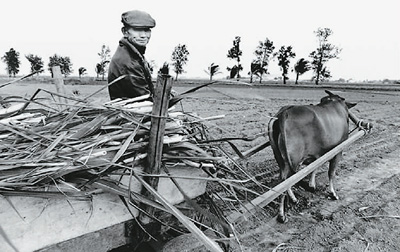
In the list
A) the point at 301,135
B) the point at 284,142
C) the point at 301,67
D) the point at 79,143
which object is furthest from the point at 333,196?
the point at 301,67

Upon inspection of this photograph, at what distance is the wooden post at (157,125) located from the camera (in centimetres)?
180

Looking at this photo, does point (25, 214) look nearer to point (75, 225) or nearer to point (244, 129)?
point (75, 225)

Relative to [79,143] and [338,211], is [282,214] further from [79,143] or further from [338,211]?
[79,143]

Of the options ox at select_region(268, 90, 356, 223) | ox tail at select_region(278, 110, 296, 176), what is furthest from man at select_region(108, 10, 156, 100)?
ox tail at select_region(278, 110, 296, 176)

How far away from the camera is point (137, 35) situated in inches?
106

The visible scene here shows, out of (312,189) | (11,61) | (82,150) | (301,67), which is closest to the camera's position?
(82,150)

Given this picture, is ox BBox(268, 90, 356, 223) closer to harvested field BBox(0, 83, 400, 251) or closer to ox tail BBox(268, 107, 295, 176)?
ox tail BBox(268, 107, 295, 176)

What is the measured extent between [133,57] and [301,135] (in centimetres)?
248

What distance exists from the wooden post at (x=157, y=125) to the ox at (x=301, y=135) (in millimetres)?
2270

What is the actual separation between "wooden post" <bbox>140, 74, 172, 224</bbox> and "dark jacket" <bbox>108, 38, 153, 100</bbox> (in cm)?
80

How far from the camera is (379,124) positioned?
10.2 meters

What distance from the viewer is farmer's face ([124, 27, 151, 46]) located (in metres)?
2.68

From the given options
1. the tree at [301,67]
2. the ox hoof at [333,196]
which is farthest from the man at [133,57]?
the tree at [301,67]

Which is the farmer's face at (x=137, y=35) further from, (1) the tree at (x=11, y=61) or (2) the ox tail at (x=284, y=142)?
(1) the tree at (x=11, y=61)
